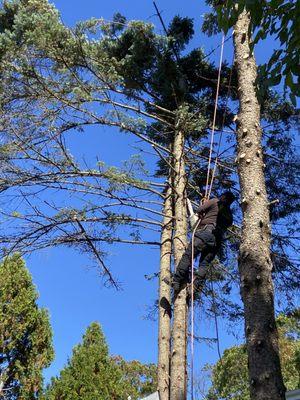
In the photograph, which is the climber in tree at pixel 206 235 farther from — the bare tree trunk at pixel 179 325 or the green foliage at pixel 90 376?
the green foliage at pixel 90 376

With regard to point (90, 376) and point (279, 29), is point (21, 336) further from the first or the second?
point (279, 29)

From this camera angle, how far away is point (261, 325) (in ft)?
10.0

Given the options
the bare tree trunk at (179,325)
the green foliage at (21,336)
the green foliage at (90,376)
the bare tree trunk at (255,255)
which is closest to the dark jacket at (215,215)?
the bare tree trunk at (179,325)

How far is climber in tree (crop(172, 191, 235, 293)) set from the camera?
17.4ft

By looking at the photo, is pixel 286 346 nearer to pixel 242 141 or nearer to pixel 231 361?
pixel 231 361

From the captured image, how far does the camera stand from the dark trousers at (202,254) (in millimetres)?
5289

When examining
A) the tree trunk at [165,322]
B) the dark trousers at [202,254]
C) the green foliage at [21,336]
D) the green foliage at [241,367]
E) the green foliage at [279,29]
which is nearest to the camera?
the green foliage at [279,29]

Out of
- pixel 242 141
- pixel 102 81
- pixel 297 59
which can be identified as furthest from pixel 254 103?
pixel 102 81

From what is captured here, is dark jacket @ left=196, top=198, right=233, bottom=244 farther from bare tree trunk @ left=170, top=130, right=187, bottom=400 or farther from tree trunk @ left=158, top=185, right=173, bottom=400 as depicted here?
tree trunk @ left=158, top=185, right=173, bottom=400

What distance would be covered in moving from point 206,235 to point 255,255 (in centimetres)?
192

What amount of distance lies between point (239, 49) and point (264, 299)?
2496 mm

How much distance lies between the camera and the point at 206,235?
5.31 m

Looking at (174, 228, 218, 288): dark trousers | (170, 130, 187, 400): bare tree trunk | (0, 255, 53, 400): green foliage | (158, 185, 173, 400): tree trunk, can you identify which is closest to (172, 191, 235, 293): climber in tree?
(174, 228, 218, 288): dark trousers

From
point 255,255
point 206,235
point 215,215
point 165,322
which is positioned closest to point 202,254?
point 206,235
